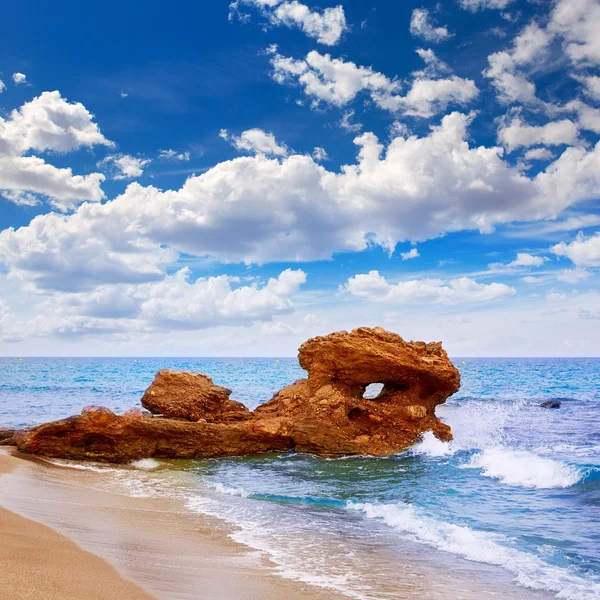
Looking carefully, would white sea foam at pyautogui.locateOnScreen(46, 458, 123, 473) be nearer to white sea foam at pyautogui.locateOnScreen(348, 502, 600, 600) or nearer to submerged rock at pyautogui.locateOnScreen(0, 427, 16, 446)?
submerged rock at pyautogui.locateOnScreen(0, 427, 16, 446)

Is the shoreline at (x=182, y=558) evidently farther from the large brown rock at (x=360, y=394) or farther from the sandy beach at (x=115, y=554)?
the large brown rock at (x=360, y=394)

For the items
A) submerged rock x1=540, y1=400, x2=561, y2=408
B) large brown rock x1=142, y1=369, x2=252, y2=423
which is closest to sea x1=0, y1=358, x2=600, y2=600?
large brown rock x1=142, y1=369, x2=252, y2=423

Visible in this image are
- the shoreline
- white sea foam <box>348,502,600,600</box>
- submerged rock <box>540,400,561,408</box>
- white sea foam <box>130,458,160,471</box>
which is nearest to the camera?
the shoreline

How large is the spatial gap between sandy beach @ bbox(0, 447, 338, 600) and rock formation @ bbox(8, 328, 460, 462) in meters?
5.20

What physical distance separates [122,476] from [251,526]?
6.28 m

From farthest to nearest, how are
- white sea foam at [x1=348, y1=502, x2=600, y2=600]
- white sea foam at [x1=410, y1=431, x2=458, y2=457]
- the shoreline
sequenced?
white sea foam at [x1=410, y1=431, x2=458, y2=457] → white sea foam at [x1=348, y1=502, x2=600, y2=600] → the shoreline

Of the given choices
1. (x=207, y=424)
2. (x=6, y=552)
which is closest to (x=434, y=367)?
(x=207, y=424)

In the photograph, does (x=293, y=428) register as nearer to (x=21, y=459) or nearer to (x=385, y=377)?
(x=385, y=377)

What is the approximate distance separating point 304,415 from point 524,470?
7252 mm

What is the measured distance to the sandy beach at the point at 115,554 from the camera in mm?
5637

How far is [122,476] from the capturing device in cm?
A: 1518

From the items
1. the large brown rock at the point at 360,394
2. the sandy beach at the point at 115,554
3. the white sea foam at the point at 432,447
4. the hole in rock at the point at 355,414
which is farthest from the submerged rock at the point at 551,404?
the sandy beach at the point at 115,554

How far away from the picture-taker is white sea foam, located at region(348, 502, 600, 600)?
307 inches

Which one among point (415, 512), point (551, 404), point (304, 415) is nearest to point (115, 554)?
point (415, 512)
